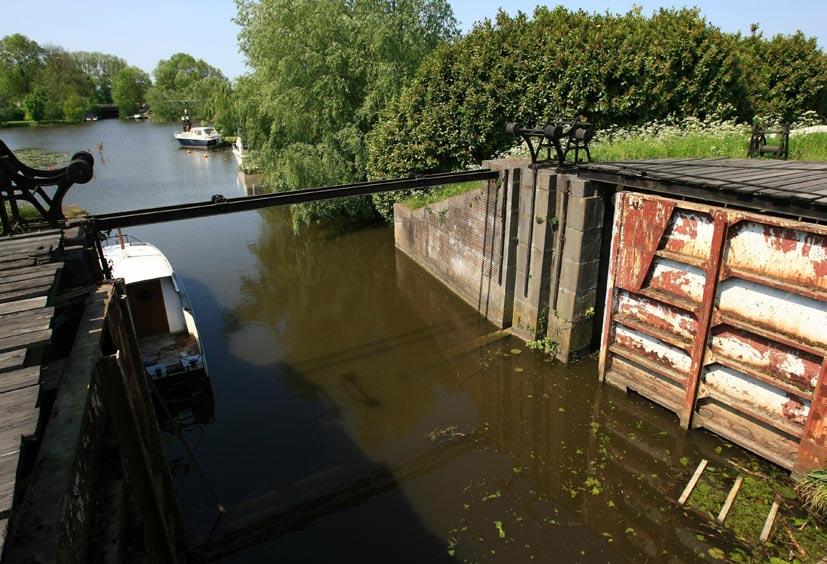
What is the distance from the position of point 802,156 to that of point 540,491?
443 inches

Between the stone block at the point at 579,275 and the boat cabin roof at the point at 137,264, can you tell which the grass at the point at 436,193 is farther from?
the boat cabin roof at the point at 137,264

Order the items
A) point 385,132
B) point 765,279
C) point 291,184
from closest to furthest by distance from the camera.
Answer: point 765,279 → point 385,132 → point 291,184

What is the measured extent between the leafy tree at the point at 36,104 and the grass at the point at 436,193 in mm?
80539

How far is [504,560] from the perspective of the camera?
6113 mm

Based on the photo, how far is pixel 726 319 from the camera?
714cm

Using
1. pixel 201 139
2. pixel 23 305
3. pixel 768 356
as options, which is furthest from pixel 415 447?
pixel 201 139

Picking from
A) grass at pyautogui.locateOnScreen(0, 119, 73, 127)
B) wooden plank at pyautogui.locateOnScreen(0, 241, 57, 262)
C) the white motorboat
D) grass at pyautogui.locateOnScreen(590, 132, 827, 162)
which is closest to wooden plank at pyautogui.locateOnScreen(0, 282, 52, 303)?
wooden plank at pyautogui.locateOnScreen(0, 241, 57, 262)

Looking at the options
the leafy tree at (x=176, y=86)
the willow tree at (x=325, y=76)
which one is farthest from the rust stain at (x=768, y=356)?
the leafy tree at (x=176, y=86)

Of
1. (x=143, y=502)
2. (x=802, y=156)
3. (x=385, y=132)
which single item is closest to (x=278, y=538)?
(x=143, y=502)

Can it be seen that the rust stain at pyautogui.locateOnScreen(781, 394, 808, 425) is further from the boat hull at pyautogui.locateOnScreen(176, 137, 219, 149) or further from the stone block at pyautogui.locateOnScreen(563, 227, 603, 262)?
the boat hull at pyautogui.locateOnScreen(176, 137, 219, 149)

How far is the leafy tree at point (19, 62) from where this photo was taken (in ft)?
256

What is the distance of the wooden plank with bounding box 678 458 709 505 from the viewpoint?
673 centimetres

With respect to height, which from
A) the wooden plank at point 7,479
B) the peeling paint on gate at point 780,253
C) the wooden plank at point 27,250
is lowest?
the peeling paint on gate at point 780,253

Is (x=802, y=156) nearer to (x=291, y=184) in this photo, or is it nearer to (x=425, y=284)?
(x=425, y=284)
